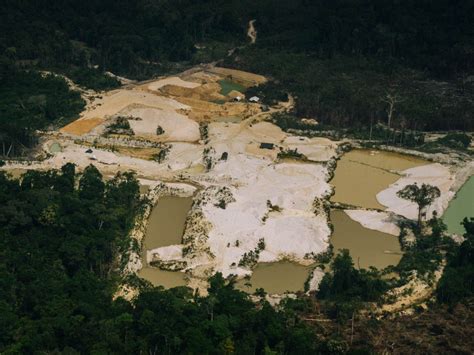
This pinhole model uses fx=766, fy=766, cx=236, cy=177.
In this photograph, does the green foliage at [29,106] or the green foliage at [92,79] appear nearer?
the green foliage at [29,106]

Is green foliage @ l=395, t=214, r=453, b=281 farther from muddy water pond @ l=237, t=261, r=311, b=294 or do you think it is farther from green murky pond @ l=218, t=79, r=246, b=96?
green murky pond @ l=218, t=79, r=246, b=96

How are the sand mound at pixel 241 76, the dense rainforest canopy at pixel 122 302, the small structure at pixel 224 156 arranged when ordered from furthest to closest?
the sand mound at pixel 241 76
the small structure at pixel 224 156
the dense rainforest canopy at pixel 122 302

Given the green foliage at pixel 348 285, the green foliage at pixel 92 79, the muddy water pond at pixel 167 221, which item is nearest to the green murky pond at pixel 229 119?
the green foliage at pixel 92 79

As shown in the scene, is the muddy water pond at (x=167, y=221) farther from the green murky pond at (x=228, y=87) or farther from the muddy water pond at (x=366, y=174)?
the green murky pond at (x=228, y=87)

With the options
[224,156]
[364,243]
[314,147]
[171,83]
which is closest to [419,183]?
[314,147]

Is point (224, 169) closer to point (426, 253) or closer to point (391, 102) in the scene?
point (426, 253)

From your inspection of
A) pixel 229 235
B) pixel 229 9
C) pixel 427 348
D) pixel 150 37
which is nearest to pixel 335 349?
pixel 427 348
